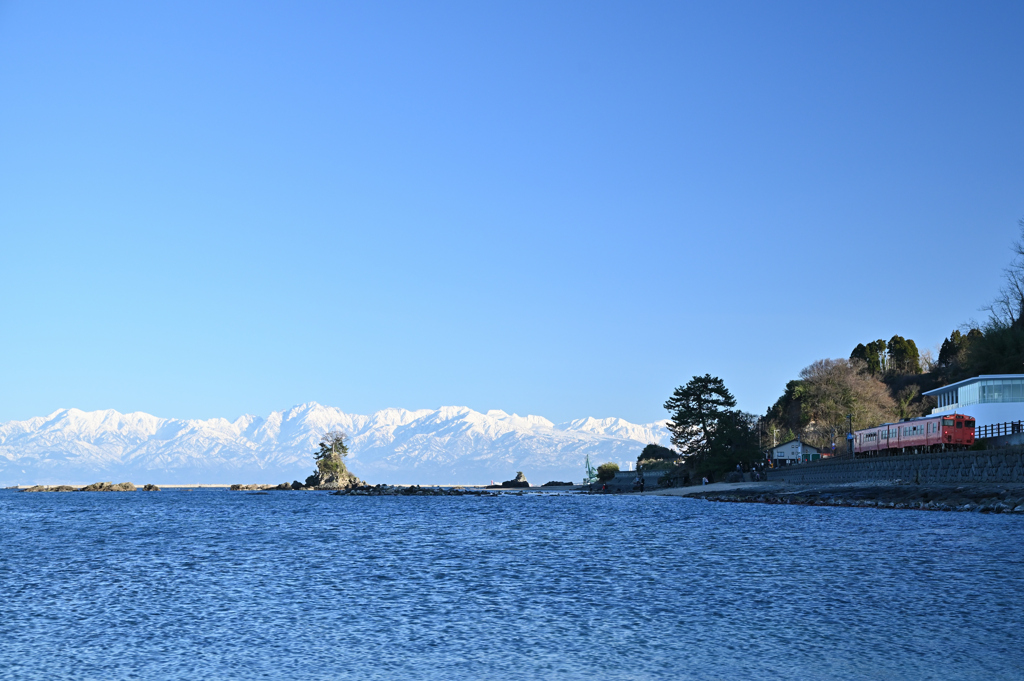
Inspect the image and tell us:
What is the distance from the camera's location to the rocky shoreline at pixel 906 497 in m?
55.3

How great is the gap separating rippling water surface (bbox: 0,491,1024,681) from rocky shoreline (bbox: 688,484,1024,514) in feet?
24.9

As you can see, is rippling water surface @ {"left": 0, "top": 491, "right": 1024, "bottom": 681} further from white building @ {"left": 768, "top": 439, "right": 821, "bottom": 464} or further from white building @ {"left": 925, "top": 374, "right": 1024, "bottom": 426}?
white building @ {"left": 768, "top": 439, "right": 821, "bottom": 464}

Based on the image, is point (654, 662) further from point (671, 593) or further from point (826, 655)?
point (671, 593)

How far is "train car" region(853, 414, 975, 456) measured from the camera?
76.0 meters

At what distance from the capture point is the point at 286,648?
1997 cm

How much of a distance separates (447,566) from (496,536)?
54.3 ft

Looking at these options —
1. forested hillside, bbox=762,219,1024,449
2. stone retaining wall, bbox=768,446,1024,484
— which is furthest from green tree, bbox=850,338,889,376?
stone retaining wall, bbox=768,446,1024,484

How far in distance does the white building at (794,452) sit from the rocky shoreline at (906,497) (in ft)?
113

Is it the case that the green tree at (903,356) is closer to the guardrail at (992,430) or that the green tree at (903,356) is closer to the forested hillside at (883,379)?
the forested hillside at (883,379)

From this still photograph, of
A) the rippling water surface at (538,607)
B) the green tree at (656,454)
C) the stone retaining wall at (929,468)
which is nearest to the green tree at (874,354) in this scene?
the green tree at (656,454)

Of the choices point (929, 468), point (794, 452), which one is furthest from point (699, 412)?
point (929, 468)

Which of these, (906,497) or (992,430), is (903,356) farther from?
(906,497)

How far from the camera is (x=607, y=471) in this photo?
18688cm

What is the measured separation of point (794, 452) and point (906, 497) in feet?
207
